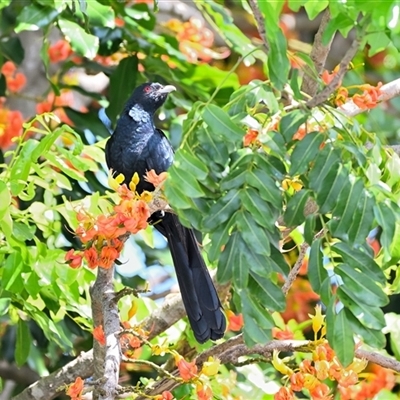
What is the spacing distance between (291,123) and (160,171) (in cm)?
152

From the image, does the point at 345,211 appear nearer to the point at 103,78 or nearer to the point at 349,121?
the point at 349,121

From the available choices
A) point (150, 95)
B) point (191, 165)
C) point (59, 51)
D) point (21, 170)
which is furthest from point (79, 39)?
point (191, 165)

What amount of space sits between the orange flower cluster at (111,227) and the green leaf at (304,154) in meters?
0.52

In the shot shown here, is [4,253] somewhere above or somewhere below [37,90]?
below

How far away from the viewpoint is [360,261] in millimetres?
2014

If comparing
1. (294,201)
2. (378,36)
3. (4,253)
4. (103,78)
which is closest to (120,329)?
(4,253)

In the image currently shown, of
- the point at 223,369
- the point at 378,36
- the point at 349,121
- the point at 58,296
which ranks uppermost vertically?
the point at 378,36

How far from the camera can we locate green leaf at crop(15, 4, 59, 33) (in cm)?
352

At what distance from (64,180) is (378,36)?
1.11 meters

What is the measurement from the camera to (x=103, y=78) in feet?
17.3

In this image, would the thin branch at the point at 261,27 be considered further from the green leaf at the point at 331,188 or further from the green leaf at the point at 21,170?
the green leaf at the point at 21,170

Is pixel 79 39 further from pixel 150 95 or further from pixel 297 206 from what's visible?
pixel 297 206

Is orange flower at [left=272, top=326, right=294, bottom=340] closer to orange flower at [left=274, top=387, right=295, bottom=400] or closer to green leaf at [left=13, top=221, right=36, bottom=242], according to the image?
orange flower at [left=274, top=387, right=295, bottom=400]

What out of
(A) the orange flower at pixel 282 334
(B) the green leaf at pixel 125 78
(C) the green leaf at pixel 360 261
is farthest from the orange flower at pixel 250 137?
(B) the green leaf at pixel 125 78
